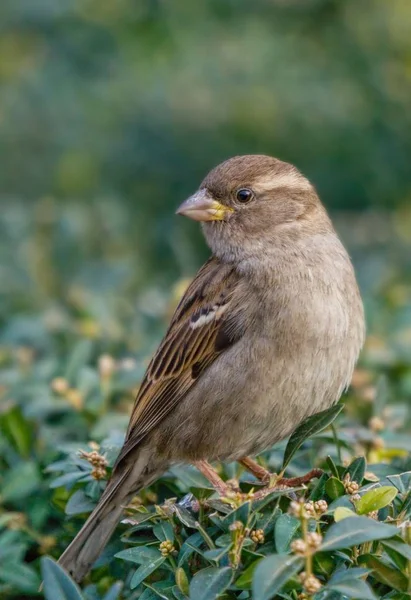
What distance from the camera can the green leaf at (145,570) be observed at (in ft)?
9.53

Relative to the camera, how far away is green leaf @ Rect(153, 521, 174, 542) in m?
3.01

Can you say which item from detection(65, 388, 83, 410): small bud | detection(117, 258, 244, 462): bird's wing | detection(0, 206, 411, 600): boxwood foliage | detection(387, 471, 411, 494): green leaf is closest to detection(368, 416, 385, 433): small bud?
detection(0, 206, 411, 600): boxwood foliage

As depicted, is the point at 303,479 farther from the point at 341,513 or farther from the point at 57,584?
the point at 57,584

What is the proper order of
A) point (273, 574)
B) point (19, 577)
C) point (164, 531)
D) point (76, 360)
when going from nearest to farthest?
point (273, 574)
point (164, 531)
point (19, 577)
point (76, 360)

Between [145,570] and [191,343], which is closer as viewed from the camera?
[145,570]

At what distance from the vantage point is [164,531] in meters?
3.04

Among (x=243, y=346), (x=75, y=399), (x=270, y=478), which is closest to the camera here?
(x=270, y=478)

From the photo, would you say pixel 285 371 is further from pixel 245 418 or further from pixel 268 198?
pixel 268 198

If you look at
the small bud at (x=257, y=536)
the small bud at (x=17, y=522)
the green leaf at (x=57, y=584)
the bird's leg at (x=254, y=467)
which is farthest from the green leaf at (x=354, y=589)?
the small bud at (x=17, y=522)

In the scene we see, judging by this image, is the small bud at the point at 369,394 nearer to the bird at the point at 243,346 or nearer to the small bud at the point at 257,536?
the bird at the point at 243,346

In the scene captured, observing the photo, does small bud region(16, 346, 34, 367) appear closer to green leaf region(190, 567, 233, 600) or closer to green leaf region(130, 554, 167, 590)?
green leaf region(130, 554, 167, 590)

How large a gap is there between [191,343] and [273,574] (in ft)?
5.82

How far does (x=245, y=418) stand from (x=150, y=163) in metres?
5.10

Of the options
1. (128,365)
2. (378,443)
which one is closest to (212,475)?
(378,443)
